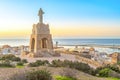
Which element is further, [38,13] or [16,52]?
[16,52]

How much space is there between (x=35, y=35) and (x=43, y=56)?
A: 10.5 feet

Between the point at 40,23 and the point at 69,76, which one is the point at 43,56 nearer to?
the point at 40,23

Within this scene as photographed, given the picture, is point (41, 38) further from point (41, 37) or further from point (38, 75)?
point (38, 75)

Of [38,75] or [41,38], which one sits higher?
[41,38]

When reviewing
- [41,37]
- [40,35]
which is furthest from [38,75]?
[41,37]

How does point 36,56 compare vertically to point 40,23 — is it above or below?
below

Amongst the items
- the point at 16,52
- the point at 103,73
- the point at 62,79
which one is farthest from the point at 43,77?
the point at 16,52

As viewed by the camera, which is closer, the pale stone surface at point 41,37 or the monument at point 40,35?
the pale stone surface at point 41,37

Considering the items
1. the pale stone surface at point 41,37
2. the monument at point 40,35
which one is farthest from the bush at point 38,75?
the monument at point 40,35

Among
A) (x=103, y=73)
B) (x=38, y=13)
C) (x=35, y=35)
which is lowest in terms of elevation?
(x=103, y=73)

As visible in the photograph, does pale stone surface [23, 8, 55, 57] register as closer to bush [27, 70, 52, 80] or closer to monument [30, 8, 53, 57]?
monument [30, 8, 53, 57]

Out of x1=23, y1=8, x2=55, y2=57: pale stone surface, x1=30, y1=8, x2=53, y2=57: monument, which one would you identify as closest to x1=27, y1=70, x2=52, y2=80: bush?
x1=23, y1=8, x2=55, y2=57: pale stone surface

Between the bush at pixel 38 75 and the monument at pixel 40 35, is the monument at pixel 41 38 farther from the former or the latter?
the bush at pixel 38 75

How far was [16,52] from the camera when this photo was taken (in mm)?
39594
